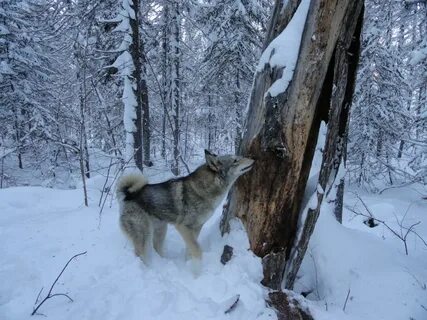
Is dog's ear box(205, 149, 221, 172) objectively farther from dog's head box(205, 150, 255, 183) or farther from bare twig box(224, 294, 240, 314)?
bare twig box(224, 294, 240, 314)

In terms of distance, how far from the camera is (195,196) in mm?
4602

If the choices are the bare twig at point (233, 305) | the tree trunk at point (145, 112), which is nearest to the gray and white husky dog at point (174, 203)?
the bare twig at point (233, 305)

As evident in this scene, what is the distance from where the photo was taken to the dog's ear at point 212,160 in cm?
443

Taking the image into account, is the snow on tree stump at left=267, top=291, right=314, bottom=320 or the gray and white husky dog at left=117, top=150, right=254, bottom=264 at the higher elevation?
the gray and white husky dog at left=117, top=150, right=254, bottom=264

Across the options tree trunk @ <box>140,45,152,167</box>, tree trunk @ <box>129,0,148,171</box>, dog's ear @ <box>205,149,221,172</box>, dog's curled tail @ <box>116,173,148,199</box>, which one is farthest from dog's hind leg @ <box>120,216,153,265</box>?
tree trunk @ <box>140,45,152,167</box>

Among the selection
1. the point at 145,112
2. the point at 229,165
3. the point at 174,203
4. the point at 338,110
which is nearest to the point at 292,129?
the point at 338,110

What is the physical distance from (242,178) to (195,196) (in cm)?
80

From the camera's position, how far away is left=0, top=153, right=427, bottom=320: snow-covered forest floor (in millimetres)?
3377

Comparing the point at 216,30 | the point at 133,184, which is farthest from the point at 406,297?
the point at 216,30

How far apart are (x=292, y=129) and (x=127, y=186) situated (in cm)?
256

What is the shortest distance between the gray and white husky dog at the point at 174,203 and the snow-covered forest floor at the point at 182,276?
0.91 feet

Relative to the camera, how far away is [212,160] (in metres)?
4.46

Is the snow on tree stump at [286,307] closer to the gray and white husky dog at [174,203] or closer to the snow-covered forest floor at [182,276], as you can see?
the snow-covered forest floor at [182,276]

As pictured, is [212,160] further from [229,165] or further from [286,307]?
[286,307]
